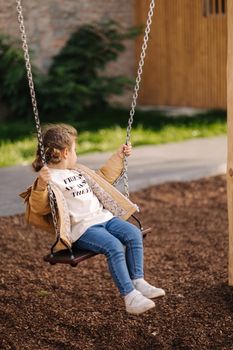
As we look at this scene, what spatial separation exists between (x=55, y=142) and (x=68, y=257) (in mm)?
659

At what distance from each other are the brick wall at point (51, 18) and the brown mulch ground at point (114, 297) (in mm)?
7176

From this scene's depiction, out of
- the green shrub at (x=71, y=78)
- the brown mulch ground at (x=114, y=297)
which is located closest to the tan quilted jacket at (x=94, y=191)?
the brown mulch ground at (x=114, y=297)

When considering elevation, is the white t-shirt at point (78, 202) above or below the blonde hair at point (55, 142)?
below

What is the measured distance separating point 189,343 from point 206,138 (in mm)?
7428

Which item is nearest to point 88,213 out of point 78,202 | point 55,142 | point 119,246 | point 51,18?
point 78,202

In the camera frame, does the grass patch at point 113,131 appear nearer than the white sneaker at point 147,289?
No

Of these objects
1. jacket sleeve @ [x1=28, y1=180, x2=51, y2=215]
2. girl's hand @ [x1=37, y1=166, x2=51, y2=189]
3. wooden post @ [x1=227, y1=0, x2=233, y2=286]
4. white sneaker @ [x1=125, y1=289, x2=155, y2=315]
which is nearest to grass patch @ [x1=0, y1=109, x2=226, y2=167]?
wooden post @ [x1=227, y1=0, x2=233, y2=286]

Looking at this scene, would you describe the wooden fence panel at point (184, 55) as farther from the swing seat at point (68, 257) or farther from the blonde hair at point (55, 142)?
the swing seat at point (68, 257)

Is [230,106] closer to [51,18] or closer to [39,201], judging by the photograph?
[39,201]

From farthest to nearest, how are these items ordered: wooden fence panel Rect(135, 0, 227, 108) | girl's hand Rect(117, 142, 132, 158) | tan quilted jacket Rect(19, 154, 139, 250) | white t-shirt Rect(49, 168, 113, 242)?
wooden fence panel Rect(135, 0, 227, 108), girl's hand Rect(117, 142, 132, 158), white t-shirt Rect(49, 168, 113, 242), tan quilted jacket Rect(19, 154, 139, 250)

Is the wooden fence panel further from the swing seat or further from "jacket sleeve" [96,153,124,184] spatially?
the swing seat

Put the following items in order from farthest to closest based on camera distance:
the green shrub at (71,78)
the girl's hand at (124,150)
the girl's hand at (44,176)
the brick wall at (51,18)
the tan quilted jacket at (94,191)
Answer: the brick wall at (51,18) < the green shrub at (71,78) < the girl's hand at (124,150) < the tan quilted jacket at (94,191) < the girl's hand at (44,176)

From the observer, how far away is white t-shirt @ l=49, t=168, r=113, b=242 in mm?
4445

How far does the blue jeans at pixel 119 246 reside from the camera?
167 inches
